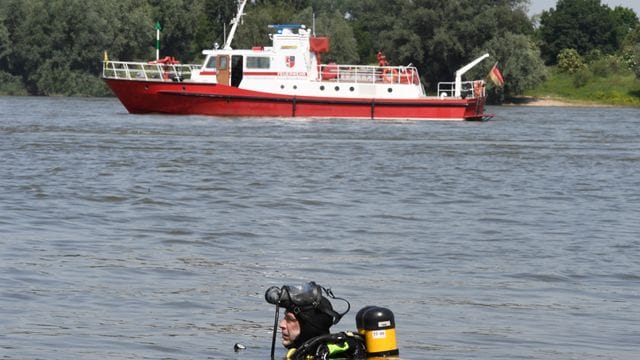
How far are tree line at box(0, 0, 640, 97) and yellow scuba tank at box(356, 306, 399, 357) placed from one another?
72372 millimetres

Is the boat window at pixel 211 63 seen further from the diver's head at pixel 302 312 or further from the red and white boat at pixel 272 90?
the diver's head at pixel 302 312

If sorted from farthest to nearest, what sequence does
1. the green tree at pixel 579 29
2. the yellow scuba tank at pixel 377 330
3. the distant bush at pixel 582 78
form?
the green tree at pixel 579 29, the distant bush at pixel 582 78, the yellow scuba tank at pixel 377 330

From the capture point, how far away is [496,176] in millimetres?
29812

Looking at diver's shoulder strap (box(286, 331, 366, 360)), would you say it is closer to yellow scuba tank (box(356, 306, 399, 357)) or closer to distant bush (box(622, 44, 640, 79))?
yellow scuba tank (box(356, 306, 399, 357))

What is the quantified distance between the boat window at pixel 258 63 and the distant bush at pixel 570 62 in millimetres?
45725

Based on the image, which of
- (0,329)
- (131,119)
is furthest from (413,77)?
(0,329)

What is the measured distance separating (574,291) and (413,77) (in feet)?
129

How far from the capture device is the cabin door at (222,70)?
165 feet

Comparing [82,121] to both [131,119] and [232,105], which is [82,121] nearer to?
[131,119]

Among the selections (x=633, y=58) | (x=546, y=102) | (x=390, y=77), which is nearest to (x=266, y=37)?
(x=546, y=102)

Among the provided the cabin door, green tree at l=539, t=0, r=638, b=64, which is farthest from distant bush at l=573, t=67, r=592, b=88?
the cabin door

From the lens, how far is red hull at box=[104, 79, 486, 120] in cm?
5034

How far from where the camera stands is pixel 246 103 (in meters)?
50.4

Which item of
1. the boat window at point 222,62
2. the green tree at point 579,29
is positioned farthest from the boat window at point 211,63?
the green tree at point 579,29
